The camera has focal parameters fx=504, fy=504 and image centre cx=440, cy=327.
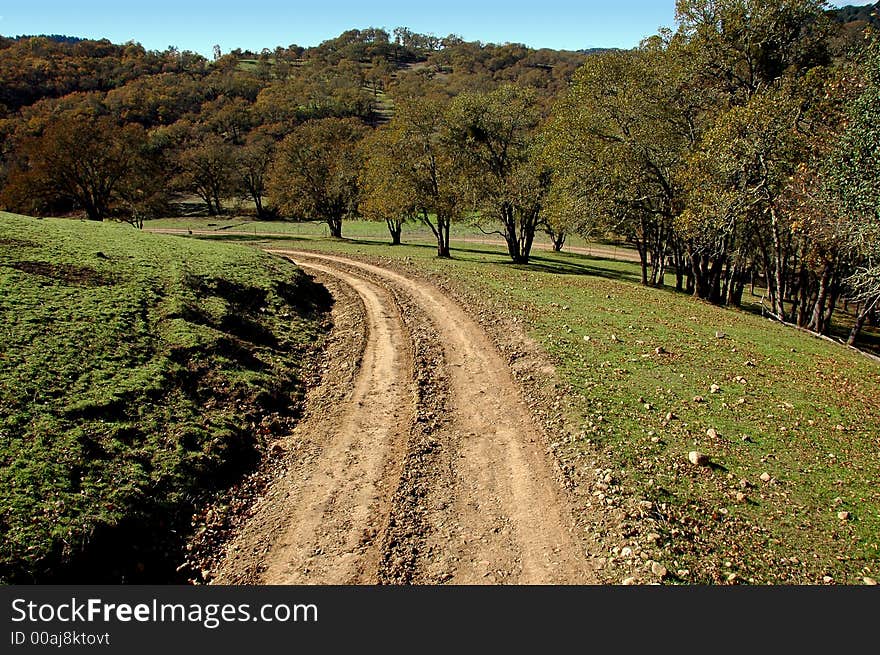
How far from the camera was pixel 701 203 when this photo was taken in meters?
23.8

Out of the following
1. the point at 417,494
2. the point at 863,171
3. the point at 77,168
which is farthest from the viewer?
the point at 77,168

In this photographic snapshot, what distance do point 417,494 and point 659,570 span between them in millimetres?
4758

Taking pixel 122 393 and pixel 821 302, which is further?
pixel 821 302

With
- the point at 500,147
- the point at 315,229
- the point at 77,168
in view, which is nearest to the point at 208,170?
the point at 315,229

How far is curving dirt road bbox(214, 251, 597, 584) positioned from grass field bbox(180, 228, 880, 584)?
146 centimetres

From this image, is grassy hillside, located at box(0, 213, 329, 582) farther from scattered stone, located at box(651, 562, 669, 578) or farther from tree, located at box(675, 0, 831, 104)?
tree, located at box(675, 0, 831, 104)

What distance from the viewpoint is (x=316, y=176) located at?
59.5 meters

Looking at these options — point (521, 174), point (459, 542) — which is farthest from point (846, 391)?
point (521, 174)

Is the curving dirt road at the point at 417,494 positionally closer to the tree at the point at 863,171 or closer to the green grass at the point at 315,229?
the tree at the point at 863,171

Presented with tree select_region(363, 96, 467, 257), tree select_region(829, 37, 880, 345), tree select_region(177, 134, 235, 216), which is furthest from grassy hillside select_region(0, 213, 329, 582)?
tree select_region(177, 134, 235, 216)

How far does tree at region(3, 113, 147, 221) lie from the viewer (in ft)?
170

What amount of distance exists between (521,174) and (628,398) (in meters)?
26.2

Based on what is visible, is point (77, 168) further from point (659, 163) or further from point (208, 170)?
point (659, 163)

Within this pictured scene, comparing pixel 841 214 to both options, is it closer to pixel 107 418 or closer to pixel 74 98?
pixel 107 418
